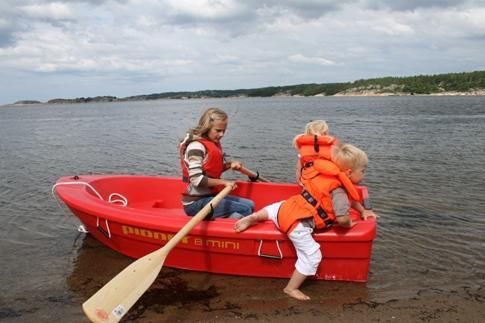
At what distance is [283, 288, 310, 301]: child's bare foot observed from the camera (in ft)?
14.6

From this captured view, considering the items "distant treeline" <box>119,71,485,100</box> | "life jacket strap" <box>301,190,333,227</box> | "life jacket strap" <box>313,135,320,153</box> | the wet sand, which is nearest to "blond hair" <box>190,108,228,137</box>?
"life jacket strap" <box>313,135,320,153</box>

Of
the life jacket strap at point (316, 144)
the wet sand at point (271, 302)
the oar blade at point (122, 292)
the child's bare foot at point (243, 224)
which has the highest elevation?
the life jacket strap at point (316, 144)

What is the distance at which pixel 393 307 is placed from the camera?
4.27 meters

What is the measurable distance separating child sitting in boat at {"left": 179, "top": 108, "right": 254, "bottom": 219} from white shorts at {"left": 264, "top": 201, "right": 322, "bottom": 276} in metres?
0.88

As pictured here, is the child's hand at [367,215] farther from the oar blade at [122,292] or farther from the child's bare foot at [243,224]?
the oar blade at [122,292]

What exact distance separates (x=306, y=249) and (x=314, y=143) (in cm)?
102

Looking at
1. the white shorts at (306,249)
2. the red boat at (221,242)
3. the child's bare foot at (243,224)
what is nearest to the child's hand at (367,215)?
the red boat at (221,242)

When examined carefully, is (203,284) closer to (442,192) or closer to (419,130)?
(442,192)

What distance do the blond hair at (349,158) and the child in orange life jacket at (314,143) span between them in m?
0.12

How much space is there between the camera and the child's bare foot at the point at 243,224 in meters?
4.65

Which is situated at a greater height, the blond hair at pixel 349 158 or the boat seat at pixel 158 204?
the blond hair at pixel 349 158

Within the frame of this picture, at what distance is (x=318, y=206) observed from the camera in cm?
442

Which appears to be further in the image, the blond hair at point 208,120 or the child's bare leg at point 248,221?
the blond hair at point 208,120

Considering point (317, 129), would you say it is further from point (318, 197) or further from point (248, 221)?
point (248, 221)
